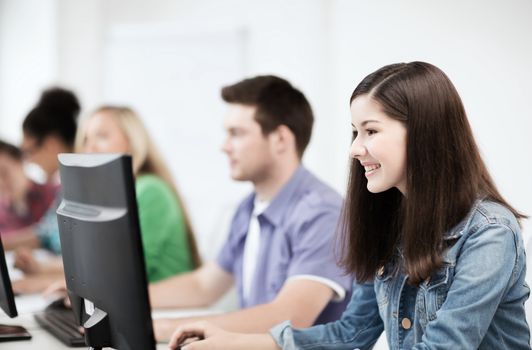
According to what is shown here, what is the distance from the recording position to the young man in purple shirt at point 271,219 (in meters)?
1.83

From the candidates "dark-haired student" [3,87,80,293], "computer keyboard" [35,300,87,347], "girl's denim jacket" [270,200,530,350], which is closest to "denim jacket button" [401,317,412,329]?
"girl's denim jacket" [270,200,530,350]

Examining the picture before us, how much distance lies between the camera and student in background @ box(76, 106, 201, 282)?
2.53 metres

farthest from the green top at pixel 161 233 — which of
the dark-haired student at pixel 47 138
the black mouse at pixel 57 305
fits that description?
the dark-haired student at pixel 47 138

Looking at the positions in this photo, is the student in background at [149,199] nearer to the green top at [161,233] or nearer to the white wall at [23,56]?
the green top at [161,233]

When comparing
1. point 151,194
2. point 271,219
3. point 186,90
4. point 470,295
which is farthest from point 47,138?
point 470,295

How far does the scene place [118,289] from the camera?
39.6 inches

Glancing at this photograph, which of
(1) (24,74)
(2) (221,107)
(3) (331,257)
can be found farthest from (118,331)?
(1) (24,74)

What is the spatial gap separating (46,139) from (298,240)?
198cm

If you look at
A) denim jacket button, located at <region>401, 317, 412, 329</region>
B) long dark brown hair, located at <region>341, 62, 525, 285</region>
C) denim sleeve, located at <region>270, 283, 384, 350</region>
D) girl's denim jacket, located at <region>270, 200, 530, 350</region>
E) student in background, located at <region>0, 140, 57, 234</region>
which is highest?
long dark brown hair, located at <region>341, 62, 525, 285</region>

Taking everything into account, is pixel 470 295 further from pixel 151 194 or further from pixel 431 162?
pixel 151 194

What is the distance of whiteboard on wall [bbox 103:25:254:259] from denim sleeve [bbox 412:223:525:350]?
3005mm

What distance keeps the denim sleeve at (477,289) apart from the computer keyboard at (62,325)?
29.5 inches

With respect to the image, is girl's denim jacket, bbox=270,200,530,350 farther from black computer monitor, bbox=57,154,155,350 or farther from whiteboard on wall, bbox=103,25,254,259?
whiteboard on wall, bbox=103,25,254,259

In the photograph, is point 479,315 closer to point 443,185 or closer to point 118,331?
point 443,185
